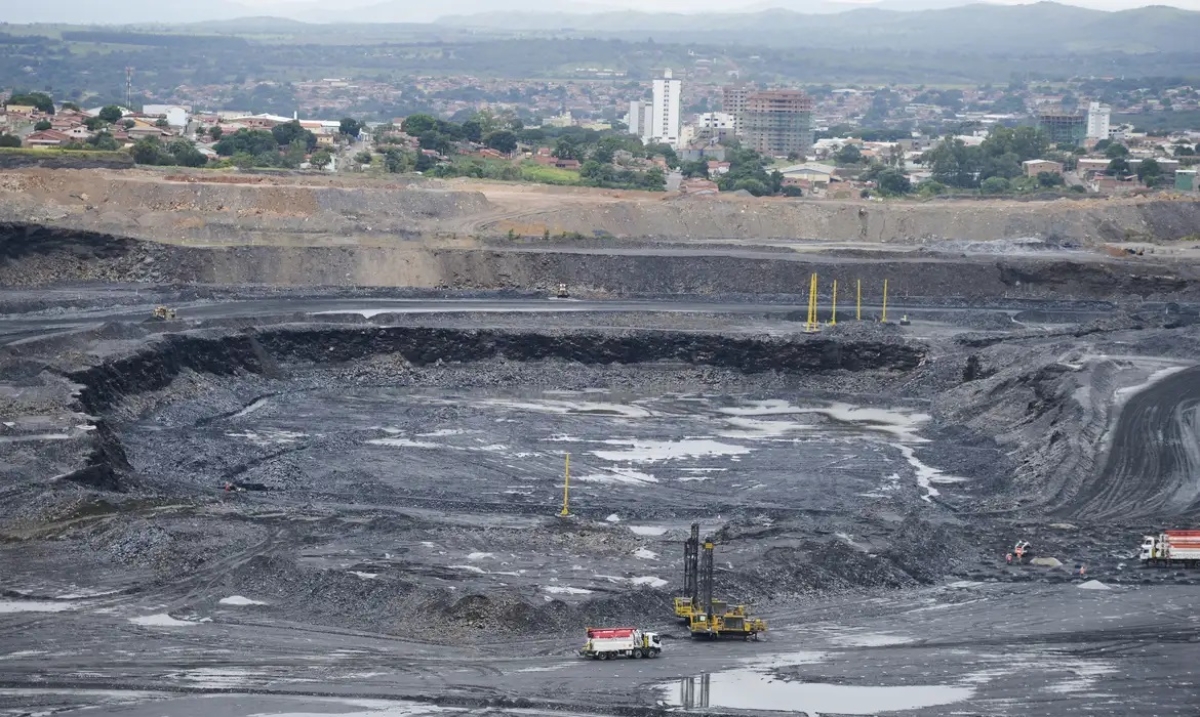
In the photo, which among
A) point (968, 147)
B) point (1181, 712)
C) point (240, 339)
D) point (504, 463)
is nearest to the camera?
point (1181, 712)

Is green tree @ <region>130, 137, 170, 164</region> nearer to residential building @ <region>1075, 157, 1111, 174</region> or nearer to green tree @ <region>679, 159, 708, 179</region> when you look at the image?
green tree @ <region>679, 159, 708, 179</region>

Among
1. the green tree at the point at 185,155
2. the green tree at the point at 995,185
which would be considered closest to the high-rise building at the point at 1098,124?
the green tree at the point at 995,185

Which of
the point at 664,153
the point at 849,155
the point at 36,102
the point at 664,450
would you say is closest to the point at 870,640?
the point at 664,450

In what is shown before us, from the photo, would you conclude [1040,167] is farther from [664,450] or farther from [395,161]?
[664,450]

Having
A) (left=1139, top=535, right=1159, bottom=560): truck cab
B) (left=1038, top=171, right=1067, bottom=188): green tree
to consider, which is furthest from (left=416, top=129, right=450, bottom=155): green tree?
(left=1139, top=535, right=1159, bottom=560): truck cab

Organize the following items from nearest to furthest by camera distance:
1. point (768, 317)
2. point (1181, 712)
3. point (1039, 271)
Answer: point (1181, 712), point (768, 317), point (1039, 271)

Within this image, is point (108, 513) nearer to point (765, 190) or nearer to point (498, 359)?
point (498, 359)

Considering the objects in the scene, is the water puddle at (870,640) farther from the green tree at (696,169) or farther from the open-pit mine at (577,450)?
the green tree at (696,169)

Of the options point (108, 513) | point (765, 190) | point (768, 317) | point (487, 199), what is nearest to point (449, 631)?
point (108, 513)
